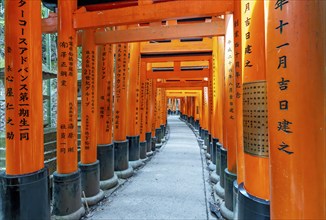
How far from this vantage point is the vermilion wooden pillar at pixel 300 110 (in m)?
1.22

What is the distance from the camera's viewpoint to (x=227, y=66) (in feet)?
12.4

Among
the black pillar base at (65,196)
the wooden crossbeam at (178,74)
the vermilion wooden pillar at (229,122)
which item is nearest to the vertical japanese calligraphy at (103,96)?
the black pillar base at (65,196)

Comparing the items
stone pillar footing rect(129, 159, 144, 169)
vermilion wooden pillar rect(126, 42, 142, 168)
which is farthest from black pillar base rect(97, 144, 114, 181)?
vermilion wooden pillar rect(126, 42, 142, 168)

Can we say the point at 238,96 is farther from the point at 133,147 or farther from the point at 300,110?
the point at 133,147

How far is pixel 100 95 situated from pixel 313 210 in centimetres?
436

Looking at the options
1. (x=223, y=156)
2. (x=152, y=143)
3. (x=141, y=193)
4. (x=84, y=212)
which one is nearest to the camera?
(x=84, y=212)

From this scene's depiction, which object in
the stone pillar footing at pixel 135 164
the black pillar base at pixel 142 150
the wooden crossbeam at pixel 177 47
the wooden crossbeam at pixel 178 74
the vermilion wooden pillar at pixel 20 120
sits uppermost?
the wooden crossbeam at pixel 177 47

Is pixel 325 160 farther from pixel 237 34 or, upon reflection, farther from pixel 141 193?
pixel 141 193

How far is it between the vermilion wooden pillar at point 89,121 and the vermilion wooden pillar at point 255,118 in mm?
2947

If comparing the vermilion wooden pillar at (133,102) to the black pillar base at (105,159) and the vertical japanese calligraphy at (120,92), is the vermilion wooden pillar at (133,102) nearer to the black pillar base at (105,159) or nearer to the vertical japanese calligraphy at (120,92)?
the vertical japanese calligraphy at (120,92)

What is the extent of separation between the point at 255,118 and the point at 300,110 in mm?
631

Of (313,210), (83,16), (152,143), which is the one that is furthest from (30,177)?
(152,143)

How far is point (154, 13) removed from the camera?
3205mm

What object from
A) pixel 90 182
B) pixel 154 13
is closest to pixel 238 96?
pixel 154 13
